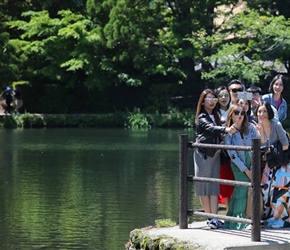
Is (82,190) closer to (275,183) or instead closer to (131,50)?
(275,183)

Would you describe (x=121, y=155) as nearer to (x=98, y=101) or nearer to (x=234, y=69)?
(x=234, y=69)

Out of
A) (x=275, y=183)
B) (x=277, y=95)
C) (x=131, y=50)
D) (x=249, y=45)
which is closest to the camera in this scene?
(x=275, y=183)

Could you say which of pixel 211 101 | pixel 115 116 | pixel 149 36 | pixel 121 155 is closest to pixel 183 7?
pixel 149 36

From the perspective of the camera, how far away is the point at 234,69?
123 ft

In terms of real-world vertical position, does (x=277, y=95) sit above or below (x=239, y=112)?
above

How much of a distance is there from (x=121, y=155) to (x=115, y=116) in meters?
14.7

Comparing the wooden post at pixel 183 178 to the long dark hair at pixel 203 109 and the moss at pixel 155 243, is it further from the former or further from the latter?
the long dark hair at pixel 203 109

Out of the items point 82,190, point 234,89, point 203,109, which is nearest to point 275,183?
point 203,109

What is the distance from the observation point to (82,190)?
55.4ft

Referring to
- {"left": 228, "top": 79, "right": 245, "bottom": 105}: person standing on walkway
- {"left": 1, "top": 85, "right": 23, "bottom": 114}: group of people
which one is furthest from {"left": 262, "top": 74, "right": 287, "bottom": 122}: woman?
{"left": 1, "top": 85, "right": 23, "bottom": 114}: group of people

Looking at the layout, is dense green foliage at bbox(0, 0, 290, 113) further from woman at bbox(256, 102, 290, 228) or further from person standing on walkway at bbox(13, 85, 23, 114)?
woman at bbox(256, 102, 290, 228)

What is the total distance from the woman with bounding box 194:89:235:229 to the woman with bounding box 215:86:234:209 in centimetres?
15

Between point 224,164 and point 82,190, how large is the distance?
733cm

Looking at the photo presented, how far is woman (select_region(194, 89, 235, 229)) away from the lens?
9.62 metres
